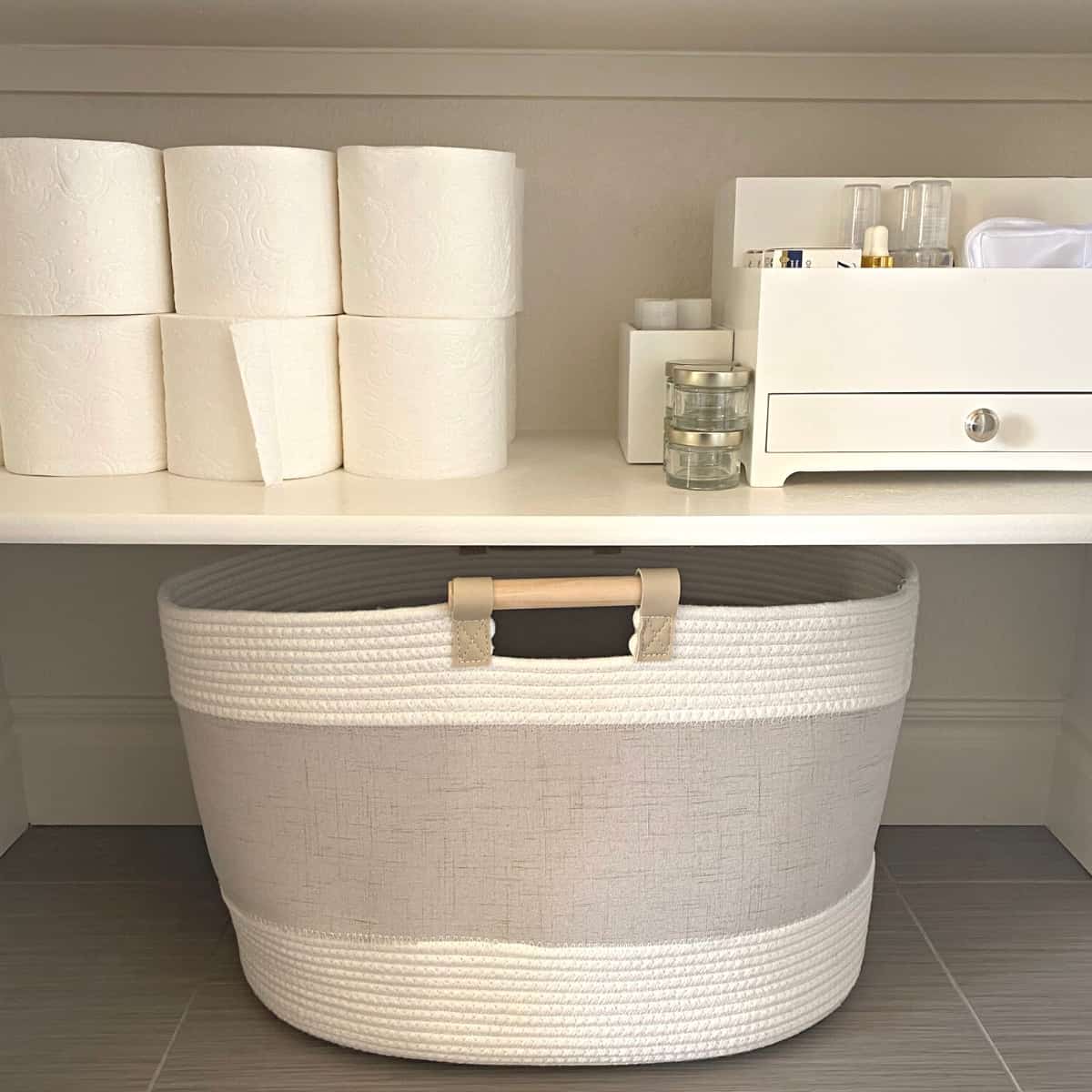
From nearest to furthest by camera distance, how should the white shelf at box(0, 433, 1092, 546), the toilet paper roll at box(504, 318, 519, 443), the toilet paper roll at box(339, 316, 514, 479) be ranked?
1. the white shelf at box(0, 433, 1092, 546)
2. the toilet paper roll at box(339, 316, 514, 479)
3. the toilet paper roll at box(504, 318, 519, 443)

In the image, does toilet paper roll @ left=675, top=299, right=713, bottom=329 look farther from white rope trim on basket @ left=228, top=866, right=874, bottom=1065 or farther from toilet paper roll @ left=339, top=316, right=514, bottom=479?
white rope trim on basket @ left=228, top=866, right=874, bottom=1065

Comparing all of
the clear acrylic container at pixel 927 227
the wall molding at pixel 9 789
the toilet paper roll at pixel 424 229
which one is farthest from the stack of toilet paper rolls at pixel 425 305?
the wall molding at pixel 9 789

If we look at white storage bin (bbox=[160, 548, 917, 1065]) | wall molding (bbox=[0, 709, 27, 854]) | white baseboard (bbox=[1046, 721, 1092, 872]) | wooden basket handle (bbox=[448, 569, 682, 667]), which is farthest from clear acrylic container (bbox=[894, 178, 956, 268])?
wall molding (bbox=[0, 709, 27, 854])

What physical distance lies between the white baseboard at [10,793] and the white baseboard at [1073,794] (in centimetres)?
119

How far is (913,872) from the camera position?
4.14ft

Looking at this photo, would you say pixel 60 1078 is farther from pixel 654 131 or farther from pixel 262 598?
pixel 654 131

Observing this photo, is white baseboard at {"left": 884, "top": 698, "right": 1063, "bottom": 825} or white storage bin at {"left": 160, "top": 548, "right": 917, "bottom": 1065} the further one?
white baseboard at {"left": 884, "top": 698, "right": 1063, "bottom": 825}

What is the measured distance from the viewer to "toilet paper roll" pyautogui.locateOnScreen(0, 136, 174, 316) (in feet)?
2.96

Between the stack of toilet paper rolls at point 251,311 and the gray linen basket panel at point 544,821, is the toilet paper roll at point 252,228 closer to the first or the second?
the stack of toilet paper rolls at point 251,311

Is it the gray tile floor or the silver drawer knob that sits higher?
the silver drawer knob

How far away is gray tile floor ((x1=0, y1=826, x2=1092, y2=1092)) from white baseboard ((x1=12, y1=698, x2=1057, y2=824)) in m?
0.05

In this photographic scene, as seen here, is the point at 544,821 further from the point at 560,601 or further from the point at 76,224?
the point at 76,224

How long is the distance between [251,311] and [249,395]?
7cm

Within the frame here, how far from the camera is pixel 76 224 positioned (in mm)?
914
